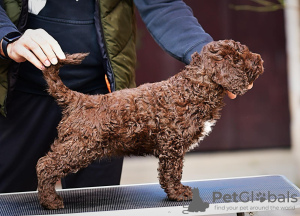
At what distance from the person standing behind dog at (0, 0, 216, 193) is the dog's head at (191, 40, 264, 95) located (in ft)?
0.82

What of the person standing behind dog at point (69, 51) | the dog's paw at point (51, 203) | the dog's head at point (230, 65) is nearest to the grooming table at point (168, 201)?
the dog's paw at point (51, 203)

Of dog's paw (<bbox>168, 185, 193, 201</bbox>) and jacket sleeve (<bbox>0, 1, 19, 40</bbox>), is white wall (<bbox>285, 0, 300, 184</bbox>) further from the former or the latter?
jacket sleeve (<bbox>0, 1, 19, 40</bbox>)

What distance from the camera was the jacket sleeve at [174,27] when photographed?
2.44m

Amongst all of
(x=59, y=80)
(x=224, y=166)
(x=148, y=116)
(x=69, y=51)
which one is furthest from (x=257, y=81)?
(x=59, y=80)

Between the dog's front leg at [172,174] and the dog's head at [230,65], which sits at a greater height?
A: the dog's head at [230,65]

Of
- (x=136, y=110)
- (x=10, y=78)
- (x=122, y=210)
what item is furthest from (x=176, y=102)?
(x=10, y=78)

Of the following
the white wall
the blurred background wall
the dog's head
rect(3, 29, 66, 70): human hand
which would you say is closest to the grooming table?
the dog's head

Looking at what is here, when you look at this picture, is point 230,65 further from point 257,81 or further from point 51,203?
point 257,81

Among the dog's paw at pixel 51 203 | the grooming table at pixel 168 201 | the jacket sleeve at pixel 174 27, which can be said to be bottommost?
the grooming table at pixel 168 201

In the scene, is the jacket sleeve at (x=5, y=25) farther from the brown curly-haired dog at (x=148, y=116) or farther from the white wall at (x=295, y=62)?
the white wall at (x=295, y=62)

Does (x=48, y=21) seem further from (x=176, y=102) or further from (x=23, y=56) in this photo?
(x=176, y=102)

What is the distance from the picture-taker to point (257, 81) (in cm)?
762

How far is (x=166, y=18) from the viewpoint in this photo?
8.44 ft

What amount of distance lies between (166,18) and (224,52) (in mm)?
542
